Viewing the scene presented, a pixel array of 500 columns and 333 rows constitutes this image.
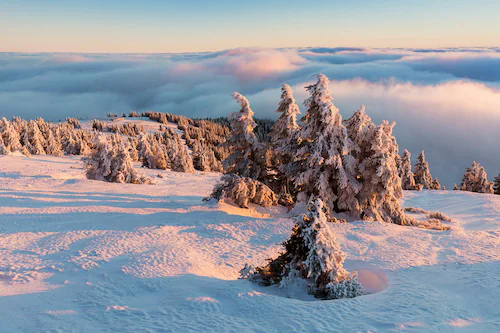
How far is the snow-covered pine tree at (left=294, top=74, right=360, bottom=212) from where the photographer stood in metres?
16.8

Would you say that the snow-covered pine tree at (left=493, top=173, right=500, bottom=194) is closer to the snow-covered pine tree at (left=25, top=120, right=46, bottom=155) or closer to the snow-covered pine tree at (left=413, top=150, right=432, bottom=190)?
the snow-covered pine tree at (left=413, top=150, right=432, bottom=190)

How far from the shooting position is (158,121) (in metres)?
168

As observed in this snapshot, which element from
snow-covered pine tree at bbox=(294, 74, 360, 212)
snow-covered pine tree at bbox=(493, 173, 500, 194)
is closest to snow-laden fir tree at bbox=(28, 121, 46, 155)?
snow-covered pine tree at bbox=(294, 74, 360, 212)

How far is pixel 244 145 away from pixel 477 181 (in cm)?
4503

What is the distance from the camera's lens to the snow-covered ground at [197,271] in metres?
6.70

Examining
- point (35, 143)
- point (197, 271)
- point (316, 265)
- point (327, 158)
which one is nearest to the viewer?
point (316, 265)

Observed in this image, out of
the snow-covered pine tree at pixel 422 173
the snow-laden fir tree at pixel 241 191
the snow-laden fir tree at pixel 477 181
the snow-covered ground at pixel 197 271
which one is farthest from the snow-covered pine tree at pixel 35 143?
the snow-laden fir tree at pixel 477 181

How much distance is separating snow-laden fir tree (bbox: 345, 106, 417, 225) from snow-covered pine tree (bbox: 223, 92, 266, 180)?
19.4ft

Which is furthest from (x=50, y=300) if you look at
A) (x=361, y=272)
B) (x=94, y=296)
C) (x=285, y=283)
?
(x=361, y=272)

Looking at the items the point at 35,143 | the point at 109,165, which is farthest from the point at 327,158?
the point at 35,143

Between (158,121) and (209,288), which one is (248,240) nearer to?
(209,288)

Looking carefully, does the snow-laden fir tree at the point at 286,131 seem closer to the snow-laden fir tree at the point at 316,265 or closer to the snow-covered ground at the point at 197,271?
the snow-covered ground at the point at 197,271

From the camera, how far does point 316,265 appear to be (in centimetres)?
870

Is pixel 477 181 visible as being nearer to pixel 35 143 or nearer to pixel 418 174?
pixel 418 174
